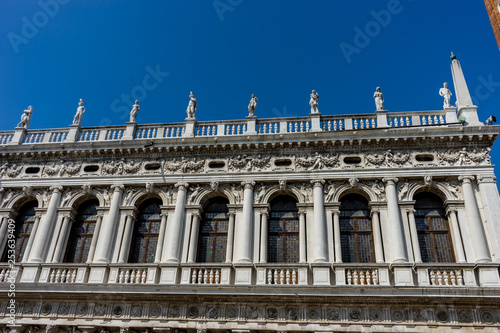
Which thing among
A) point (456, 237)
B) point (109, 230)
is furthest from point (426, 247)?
point (109, 230)

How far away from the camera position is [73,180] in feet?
61.8

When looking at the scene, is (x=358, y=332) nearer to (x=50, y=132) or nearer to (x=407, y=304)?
(x=407, y=304)

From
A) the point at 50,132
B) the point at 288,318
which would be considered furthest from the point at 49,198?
the point at 288,318

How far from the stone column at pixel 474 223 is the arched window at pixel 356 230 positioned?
129 inches

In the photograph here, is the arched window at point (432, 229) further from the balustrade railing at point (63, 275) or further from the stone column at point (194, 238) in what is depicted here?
the balustrade railing at point (63, 275)

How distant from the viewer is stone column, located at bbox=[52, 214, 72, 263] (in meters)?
17.5

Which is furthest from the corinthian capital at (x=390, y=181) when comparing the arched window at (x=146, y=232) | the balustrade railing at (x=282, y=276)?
the arched window at (x=146, y=232)

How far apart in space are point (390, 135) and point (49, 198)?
1358 centimetres

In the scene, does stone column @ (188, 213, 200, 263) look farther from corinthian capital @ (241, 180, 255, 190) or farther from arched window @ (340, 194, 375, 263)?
arched window @ (340, 194, 375, 263)

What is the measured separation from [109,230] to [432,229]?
1168cm

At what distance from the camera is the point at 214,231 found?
1750cm

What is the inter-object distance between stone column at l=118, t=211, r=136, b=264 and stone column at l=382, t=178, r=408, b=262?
942 centimetres

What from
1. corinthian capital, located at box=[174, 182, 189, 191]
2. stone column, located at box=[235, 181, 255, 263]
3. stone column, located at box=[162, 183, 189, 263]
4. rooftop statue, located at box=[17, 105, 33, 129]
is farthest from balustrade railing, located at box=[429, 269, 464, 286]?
rooftop statue, located at box=[17, 105, 33, 129]

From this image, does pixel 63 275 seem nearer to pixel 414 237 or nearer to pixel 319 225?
pixel 319 225
